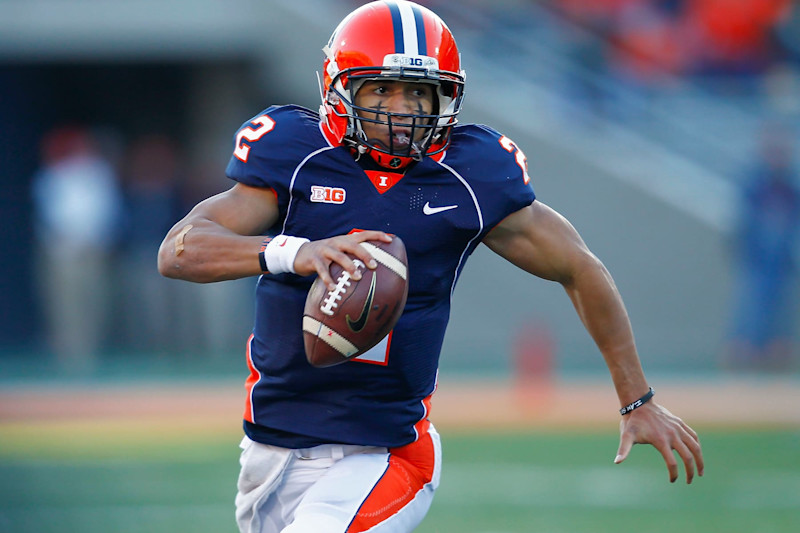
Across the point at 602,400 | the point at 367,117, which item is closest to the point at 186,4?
the point at 602,400

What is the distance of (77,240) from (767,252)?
20.3 feet

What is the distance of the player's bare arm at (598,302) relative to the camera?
340 cm

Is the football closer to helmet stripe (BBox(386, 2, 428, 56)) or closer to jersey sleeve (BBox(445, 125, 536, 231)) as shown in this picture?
jersey sleeve (BBox(445, 125, 536, 231))

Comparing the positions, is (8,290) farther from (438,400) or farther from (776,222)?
(776,222)

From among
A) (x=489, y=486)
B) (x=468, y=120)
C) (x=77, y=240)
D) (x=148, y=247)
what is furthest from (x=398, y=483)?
(x=148, y=247)

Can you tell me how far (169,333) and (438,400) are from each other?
4184mm

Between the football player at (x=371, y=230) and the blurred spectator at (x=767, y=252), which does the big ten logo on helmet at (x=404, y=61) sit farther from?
the blurred spectator at (x=767, y=252)

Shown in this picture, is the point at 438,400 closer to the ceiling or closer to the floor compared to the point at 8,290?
closer to the ceiling

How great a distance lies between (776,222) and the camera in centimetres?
1036

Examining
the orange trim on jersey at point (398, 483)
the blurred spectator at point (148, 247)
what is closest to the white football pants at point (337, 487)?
the orange trim on jersey at point (398, 483)

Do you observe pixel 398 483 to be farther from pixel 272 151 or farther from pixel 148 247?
pixel 148 247

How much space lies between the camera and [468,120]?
11812 mm

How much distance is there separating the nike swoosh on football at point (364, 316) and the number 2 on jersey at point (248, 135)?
607mm

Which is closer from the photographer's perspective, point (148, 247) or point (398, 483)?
point (398, 483)
